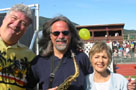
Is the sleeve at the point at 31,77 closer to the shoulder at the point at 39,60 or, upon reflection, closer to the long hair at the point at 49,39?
the shoulder at the point at 39,60

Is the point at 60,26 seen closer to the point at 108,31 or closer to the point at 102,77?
the point at 102,77

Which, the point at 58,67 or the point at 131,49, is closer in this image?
the point at 58,67

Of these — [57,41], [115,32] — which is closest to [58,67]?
[57,41]

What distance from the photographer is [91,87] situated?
2.80 m

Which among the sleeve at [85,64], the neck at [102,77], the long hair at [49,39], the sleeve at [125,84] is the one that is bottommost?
the sleeve at [125,84]

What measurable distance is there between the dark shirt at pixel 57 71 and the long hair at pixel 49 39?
0.50 feet

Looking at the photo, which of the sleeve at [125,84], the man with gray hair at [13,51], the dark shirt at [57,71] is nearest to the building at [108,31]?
the dark shirt at [57,71]

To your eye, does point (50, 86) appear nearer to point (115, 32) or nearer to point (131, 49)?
point (131, 49)

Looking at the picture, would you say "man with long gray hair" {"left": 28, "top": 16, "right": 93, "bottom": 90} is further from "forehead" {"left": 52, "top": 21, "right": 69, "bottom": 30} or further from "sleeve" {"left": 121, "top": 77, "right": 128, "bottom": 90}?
"sleeve" {"left": 121, "top": 77, "right": 128, "bottom": 90}

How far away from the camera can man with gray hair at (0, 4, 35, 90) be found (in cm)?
272

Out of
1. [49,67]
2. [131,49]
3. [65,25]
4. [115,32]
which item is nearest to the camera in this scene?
[49,67]

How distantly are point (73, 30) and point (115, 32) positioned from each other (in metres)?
32.7

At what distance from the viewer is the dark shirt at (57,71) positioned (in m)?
2.83

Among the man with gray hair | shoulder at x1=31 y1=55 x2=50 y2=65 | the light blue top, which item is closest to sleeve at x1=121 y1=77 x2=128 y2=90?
the light blue top
